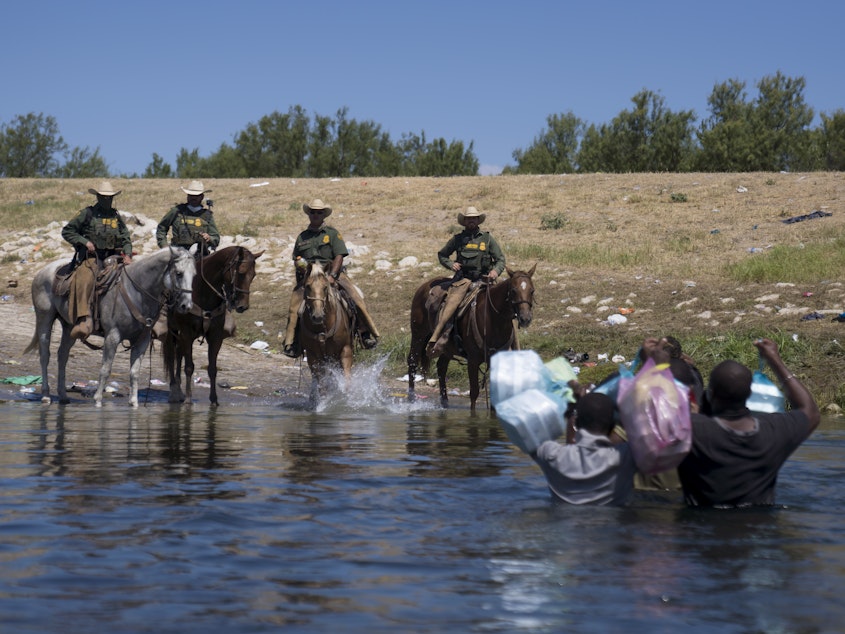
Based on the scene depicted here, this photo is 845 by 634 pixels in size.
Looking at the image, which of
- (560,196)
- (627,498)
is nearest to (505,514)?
(627,498)

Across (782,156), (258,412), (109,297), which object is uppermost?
(782,156)

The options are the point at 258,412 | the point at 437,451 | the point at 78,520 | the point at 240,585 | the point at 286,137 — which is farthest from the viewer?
the point at 286,137

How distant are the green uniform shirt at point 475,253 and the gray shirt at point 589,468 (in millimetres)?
8826

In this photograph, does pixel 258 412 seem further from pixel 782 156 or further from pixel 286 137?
Result: pixel 286 137

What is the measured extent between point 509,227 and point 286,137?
104 ft

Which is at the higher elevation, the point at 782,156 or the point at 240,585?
the point at 782,156

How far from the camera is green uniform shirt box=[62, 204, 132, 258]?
15.1 m

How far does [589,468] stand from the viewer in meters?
6.91

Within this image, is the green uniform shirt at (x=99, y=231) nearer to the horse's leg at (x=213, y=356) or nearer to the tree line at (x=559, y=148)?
the horse's leg at (x=213, y=356)

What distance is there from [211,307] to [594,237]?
602 inches

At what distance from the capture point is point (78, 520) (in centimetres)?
663

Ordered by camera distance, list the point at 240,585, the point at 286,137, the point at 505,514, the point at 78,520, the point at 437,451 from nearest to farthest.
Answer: the point at 240,585 < the point at 78,520 < the point at 505,514 < the point at 437,451 < the point at 286,137

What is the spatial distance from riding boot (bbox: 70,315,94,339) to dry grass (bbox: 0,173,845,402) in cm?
617

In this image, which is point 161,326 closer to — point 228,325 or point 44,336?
point 228,325
